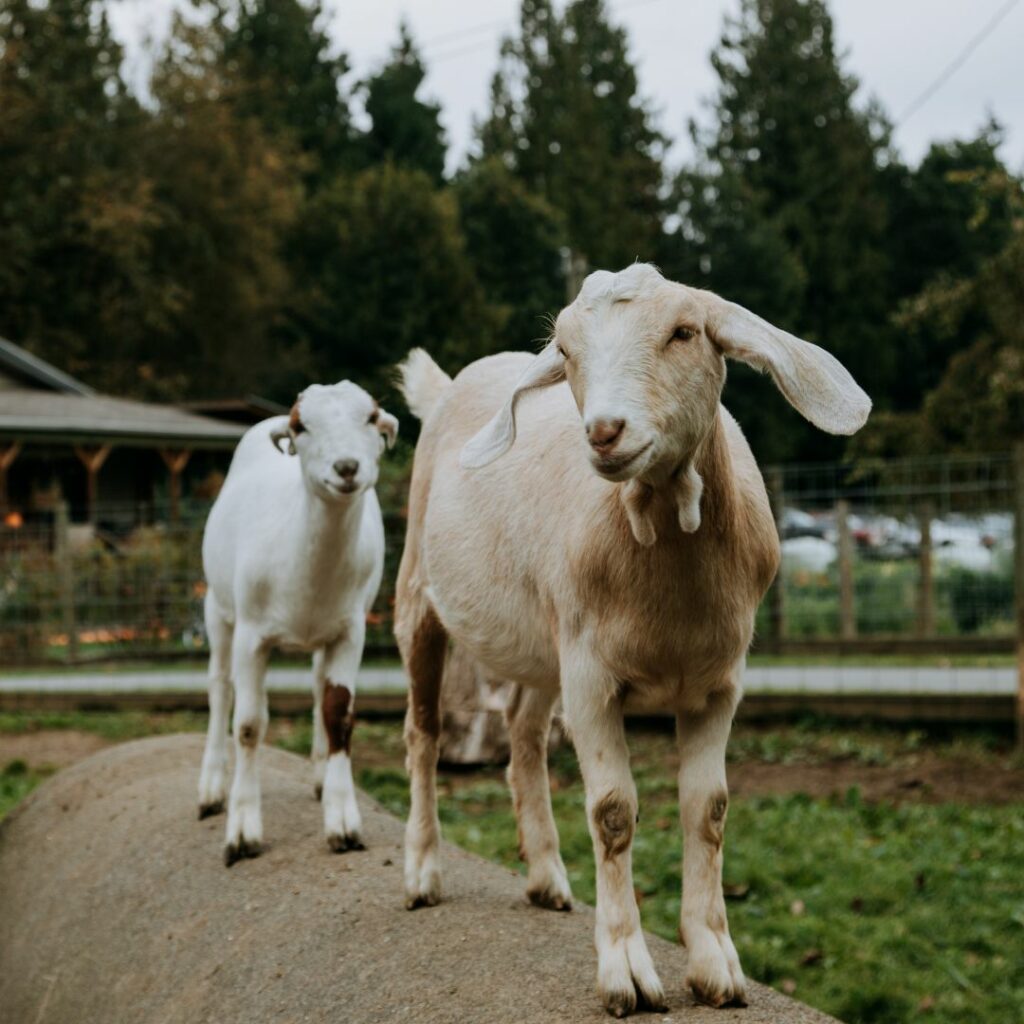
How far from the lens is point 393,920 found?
4.19 m

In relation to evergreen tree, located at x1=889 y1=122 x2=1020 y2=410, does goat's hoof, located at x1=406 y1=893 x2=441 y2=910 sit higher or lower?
lower

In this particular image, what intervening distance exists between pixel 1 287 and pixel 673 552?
119 feet

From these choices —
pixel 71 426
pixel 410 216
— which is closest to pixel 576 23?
pixel 410 216

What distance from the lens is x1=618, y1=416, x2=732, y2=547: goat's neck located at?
3064 mm

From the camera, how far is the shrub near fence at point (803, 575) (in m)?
12.6

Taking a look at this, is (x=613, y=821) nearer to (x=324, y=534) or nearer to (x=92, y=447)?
(x=324, y=534)

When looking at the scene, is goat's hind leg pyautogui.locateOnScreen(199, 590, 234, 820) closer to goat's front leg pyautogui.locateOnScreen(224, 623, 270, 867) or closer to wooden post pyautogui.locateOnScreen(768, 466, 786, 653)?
goat's front leg pyautogui.locateOnScreen(224, 623, 270, 867)

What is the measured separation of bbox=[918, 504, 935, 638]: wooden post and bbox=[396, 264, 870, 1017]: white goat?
29.1 ft

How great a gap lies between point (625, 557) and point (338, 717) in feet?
7.43

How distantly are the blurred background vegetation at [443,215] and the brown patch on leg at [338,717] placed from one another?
15660mm

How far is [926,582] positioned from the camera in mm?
12859

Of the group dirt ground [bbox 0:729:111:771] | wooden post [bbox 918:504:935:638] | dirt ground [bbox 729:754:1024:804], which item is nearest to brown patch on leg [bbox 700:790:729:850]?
dirt ground [bbox 729:754:1024:804]

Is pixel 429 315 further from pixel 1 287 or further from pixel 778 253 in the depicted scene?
pixel 778 253

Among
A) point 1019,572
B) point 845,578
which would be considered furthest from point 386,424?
point 845,578
